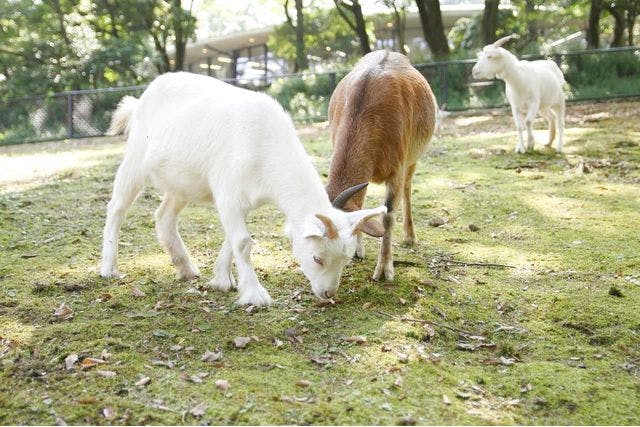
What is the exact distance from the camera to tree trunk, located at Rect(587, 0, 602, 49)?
839 inches

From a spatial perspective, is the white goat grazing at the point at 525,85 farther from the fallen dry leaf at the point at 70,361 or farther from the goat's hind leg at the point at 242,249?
the fallen dry leaf at the point at 70,361

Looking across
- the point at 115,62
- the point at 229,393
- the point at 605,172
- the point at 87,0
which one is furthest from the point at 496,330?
the point at 87,0

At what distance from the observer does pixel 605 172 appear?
31.4 ft

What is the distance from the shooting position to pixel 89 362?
3670 millimetres

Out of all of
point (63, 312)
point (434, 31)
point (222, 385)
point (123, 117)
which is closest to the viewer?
point (222, 385)

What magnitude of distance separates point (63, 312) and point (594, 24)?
2124cm

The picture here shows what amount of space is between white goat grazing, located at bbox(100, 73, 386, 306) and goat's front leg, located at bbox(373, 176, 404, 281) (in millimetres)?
910

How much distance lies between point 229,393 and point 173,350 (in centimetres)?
71

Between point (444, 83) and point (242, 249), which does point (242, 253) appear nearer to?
point (242, 249)

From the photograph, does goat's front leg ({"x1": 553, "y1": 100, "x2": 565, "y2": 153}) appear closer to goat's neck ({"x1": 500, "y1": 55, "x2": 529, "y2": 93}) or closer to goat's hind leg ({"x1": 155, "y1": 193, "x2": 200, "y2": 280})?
goat's neck ({"x1": 500, "y1": 55, "x2": 529, "y2": 93})

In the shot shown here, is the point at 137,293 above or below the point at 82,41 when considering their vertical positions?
below

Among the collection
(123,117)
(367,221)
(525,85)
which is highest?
(525,85)

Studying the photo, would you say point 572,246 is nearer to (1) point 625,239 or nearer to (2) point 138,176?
(1) point 625,239

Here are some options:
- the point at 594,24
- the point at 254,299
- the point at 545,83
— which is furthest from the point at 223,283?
the point at 594,24
